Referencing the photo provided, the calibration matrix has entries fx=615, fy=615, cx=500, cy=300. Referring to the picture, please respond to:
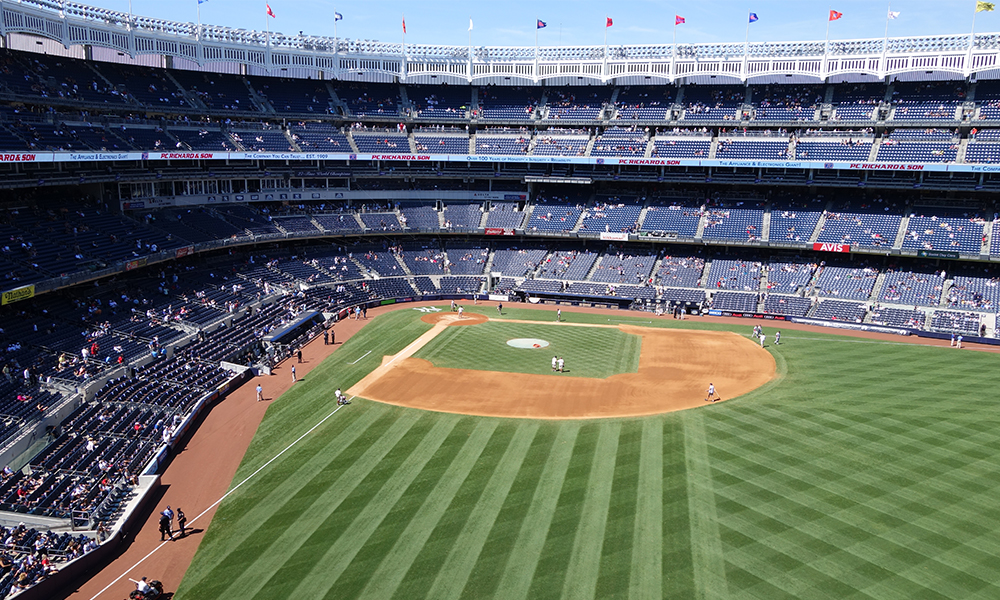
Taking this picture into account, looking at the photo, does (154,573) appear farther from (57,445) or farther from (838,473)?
(838,473)

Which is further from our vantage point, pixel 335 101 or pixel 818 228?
pixel 335 101

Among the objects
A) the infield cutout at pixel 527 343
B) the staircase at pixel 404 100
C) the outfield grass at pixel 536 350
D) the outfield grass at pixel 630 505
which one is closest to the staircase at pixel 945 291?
the outfield grass at pixel 630 505

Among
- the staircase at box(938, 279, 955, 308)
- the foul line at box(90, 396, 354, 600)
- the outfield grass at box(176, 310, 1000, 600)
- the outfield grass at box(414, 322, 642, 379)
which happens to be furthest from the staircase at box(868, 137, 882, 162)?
the foul line at box(90, 396, 354, 600)

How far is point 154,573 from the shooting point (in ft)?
67.9

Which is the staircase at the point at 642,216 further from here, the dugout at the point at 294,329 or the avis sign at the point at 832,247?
the dugout at the point at 294,329

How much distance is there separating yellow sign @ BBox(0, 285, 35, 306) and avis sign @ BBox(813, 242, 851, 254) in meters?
60.4

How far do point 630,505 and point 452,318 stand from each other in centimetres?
3340

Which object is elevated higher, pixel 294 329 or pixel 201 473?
pixel 294 329

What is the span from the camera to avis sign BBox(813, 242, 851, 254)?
56156 mm

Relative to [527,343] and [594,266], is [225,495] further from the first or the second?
[594,266]

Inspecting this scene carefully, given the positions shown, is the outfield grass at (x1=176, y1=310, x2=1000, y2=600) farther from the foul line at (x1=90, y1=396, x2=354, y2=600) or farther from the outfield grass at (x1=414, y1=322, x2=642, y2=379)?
the outfield grass at (x1=414, y1=322, x2=642, y2=379)

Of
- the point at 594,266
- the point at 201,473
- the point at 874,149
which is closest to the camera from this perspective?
the point at 201,473

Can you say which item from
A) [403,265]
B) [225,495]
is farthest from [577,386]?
[403,265]

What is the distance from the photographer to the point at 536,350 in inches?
1769
